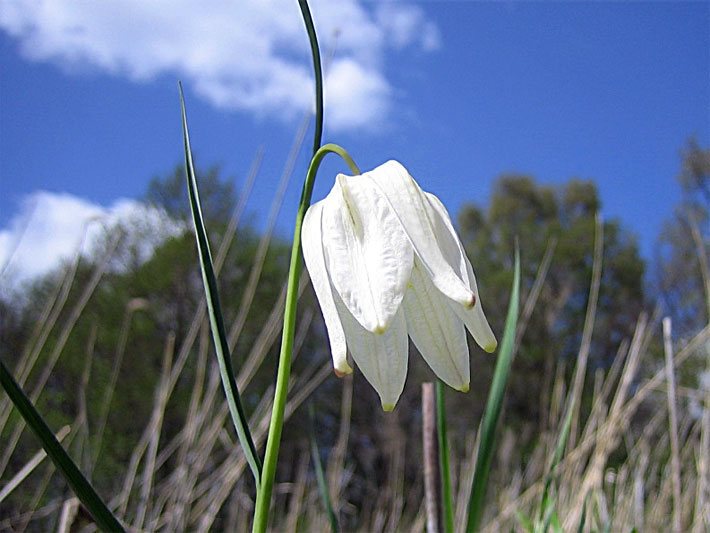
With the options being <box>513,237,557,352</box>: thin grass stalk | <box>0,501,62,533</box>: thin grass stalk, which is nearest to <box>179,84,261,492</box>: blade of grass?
A: <box>513,237,557,352</box>: thin grass stalk

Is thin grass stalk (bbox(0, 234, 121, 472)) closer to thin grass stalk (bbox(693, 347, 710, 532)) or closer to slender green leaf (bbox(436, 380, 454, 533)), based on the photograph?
slender green leaf (bbox(436, 380, 454, 533))

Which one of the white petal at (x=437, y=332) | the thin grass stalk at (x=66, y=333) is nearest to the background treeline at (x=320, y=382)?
the thin grass stalk at (x=66, y=333)

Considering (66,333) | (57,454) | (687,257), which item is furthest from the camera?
(687,257)

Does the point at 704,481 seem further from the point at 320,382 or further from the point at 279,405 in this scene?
the point at 279,405

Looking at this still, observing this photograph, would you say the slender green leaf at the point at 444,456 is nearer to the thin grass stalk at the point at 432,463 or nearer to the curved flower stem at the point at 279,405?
the thin grass stalk at the point at 432,463

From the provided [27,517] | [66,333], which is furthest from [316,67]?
[27,517]

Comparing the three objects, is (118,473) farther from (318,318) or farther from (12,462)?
(318,318)
